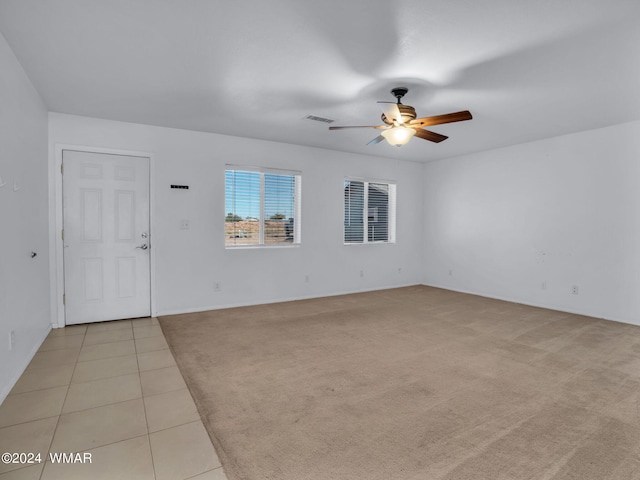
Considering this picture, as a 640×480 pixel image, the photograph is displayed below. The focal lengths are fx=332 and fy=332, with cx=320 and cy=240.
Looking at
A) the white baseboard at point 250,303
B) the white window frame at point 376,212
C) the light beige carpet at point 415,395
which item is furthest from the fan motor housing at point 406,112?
the white baseboard at point 250,303

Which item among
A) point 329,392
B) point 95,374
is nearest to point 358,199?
point 329,392

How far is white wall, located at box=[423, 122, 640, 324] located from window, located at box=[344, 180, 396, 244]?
101cm

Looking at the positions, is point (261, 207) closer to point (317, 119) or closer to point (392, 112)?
point (317, 119)

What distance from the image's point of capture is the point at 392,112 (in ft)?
10.3

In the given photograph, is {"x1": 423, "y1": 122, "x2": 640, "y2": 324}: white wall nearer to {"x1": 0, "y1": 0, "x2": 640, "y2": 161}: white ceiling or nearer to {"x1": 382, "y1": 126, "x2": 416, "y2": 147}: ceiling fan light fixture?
{"x1": 0, "y1": 0, "x2": 640, "y2": 161}: white ceiling

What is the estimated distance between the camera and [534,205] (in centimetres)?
531

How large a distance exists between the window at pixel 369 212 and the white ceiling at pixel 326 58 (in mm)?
2150

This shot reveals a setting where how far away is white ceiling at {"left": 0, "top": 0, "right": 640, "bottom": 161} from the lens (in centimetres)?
212

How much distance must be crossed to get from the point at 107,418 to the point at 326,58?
3028 mm

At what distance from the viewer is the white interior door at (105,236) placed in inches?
162

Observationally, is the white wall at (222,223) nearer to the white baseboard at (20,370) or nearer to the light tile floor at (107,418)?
the white baseboard at (20,370)

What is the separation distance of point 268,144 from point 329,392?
398 centimetres

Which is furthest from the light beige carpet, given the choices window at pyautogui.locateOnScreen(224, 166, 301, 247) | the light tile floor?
window at pyautogui.locateOnScreen(224, 166, 301, 247)

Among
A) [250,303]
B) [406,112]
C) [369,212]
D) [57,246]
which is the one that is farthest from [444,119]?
[57,246]
